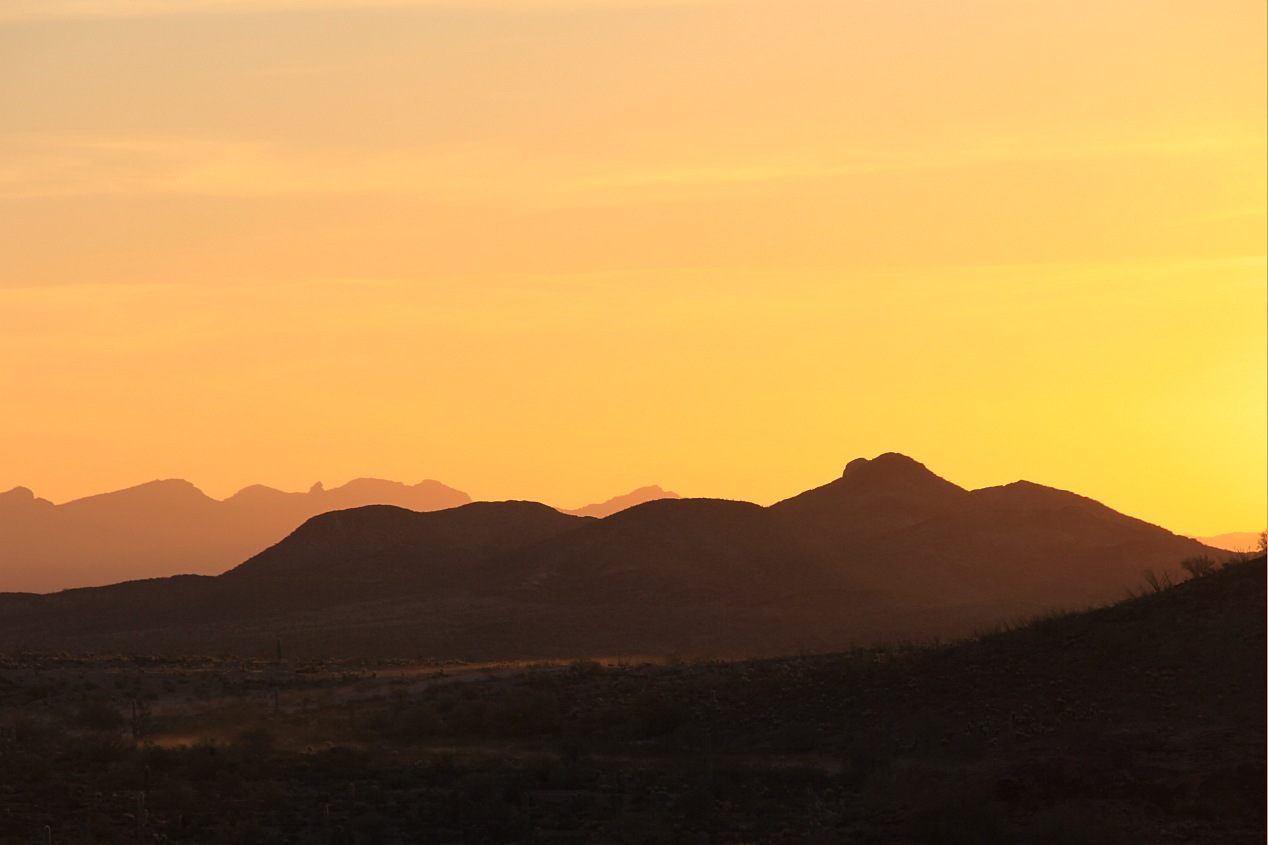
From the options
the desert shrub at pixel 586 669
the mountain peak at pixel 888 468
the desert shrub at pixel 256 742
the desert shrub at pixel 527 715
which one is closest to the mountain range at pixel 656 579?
the mountain peak at pixel 888 468

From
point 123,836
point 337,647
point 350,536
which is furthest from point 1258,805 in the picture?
point 350,536

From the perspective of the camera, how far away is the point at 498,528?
14525cm

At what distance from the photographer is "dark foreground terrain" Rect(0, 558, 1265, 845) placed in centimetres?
3447

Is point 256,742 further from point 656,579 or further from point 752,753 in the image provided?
point 656,579

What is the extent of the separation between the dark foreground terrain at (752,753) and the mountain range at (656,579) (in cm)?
4026

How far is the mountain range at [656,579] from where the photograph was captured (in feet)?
321

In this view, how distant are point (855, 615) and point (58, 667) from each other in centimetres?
4838

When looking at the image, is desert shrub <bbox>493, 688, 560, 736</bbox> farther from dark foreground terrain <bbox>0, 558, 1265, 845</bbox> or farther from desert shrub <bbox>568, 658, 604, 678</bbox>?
desert shrub <bbox>568, 658, 604, 678</bbox>

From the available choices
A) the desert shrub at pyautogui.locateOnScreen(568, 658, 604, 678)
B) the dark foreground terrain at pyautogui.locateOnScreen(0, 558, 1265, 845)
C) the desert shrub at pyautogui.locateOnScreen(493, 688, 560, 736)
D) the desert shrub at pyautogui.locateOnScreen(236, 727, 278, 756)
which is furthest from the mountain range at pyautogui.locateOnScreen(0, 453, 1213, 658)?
the desert shrub at pyautogui.locateOnScreen(236, 727, 278, 756)

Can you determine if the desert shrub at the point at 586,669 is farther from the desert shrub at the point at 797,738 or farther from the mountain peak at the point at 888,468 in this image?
the mountain peak at the point at 888,468

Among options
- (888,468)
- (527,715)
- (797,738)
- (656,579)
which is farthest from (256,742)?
(888,468)

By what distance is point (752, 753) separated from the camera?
144ft

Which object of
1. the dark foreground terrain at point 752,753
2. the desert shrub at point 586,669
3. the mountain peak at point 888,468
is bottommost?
the dark foreground terrain at point 752,753

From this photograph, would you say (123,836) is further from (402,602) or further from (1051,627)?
(402,602)
